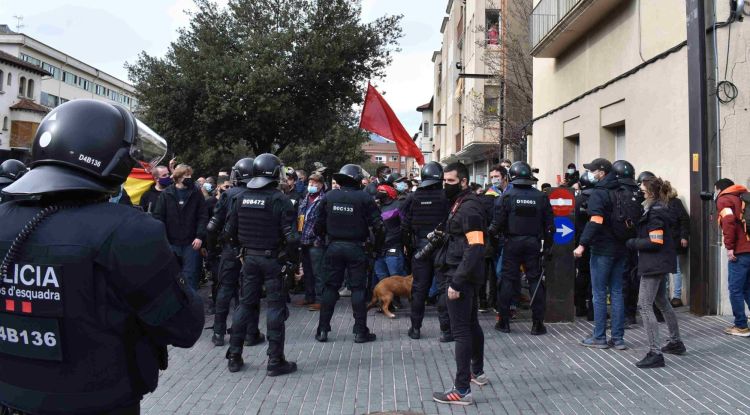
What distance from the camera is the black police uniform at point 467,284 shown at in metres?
4.77

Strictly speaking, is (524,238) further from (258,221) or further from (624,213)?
(258,221)

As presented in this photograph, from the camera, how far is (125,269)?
193cm

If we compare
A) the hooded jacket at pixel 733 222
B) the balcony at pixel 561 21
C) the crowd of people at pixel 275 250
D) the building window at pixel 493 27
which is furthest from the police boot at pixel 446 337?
the building window at pixel 493 27

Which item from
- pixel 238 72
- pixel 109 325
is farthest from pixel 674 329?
pixel 238 72

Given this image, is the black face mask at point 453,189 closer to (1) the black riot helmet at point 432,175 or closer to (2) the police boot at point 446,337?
(1) the black riot helmet at point 432,175

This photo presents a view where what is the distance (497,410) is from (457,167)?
7.23ft

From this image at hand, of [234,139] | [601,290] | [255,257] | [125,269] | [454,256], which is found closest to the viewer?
[125,269]

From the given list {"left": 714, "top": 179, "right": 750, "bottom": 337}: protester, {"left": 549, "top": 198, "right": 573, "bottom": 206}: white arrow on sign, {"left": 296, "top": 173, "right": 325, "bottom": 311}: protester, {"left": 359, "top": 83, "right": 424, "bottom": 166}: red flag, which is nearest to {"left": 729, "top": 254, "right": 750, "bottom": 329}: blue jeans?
{"left": 714, "top": 179, "right": 750, "bottom": 337}: protester

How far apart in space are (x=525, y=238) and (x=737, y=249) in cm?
244

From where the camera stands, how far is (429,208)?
24.2ft

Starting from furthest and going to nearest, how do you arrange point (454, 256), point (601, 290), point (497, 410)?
point (601, 290)
point (454, 256)
point (497, 410)

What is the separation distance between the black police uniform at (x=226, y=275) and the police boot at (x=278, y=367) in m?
0.73

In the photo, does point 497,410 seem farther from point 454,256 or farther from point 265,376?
point 265,376

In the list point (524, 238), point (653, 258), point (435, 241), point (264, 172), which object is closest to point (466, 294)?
point (435, 241)
